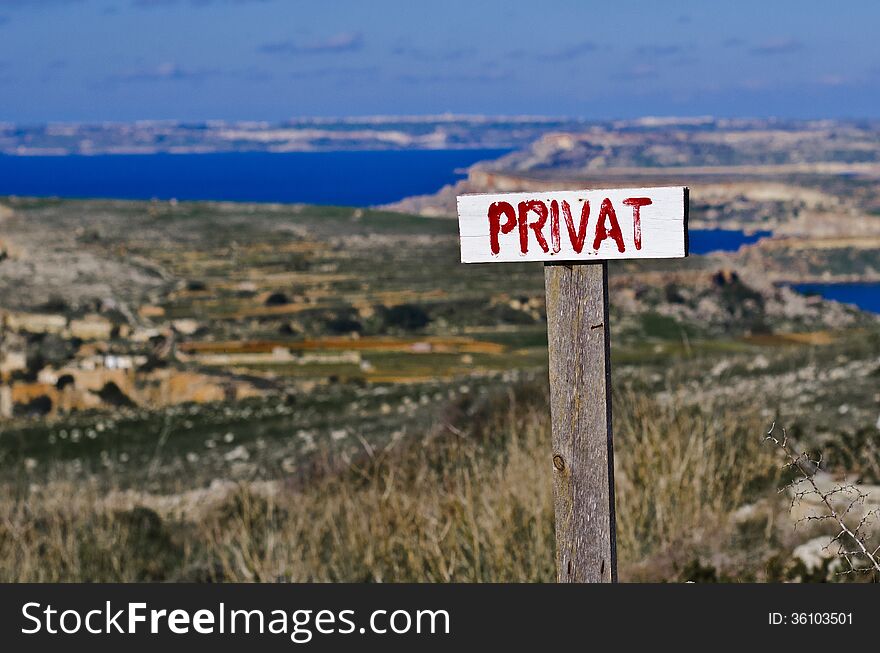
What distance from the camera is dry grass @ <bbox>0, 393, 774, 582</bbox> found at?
5.82 metres

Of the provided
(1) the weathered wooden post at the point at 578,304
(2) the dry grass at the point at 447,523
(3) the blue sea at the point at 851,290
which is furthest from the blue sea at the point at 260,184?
(1) the weathered wooden post at the point at 578,304

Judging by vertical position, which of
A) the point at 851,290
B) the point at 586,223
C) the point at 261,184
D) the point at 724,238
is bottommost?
the point at 851,290

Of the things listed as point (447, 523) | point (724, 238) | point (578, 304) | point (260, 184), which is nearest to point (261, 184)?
point (260, 184)

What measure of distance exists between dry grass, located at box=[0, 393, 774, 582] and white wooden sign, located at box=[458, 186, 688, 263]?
7.56 ft

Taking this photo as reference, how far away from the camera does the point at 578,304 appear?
3.37 meters

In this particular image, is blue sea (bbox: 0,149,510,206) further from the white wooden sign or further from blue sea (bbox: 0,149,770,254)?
the white wooden sign

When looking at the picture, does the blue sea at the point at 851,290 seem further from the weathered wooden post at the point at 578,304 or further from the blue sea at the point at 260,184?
the blue sea at the point at 260,184

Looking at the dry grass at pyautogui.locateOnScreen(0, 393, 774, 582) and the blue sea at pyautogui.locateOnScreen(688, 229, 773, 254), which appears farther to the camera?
the blue sea at pyautogui.locateOnScreen(688, 229, 773, 254)

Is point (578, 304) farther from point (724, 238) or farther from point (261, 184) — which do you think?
point (261, 184)

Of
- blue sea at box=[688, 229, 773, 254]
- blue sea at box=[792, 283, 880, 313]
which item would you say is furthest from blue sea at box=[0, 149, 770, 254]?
blue sea at box=[792, 283, 880, 313]

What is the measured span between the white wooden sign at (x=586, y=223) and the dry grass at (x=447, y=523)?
90.7 inches

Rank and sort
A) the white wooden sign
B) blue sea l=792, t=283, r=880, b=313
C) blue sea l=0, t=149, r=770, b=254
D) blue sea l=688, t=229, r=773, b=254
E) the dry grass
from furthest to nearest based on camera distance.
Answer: blue sea l=0, t=149, r=770, b=254 → blue sea l=688, t=229, r=773, b=254 → blue sea l=792, t=283, r=880, b=313 → the dry grass → the white wooden sign

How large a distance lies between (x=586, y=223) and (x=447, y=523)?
2.92 meters

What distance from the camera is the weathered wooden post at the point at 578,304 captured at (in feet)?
10.8
